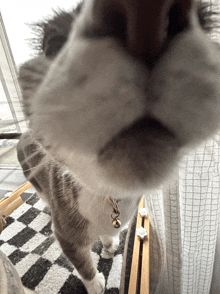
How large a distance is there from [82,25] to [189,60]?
10cm

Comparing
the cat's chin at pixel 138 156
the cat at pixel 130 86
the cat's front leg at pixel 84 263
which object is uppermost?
the cat at pixel 130 86

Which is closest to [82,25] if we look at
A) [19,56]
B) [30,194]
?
[19,56]

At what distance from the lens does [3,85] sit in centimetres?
32

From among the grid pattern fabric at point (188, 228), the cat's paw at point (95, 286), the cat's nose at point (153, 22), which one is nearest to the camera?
the cat's nose at point (153, 22)

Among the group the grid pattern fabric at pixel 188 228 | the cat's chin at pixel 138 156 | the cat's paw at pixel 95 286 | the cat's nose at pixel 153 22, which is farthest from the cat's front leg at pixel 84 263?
the cat's nose at pixel 153 22

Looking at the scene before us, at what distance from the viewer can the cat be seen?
144 mm

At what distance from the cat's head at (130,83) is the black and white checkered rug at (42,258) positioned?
2.42ft

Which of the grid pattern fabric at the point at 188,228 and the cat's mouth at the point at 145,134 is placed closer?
the cat's mouth at the point at 145,134

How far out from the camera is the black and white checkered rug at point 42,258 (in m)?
0.71

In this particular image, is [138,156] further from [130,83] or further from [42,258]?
[42,258]

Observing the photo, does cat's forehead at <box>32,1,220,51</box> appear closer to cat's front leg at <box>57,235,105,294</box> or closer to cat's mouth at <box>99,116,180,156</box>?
cat's mouth at <box>99,116,180,156</box>

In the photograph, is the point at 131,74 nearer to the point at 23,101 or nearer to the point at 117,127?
the point at 117,127

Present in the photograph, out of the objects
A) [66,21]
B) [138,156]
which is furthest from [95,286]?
[66,21]

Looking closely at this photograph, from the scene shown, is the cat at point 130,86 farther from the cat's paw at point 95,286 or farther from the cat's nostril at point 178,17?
the cat's paw at point 95,286
